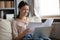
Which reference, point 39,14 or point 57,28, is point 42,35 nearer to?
point 57,28

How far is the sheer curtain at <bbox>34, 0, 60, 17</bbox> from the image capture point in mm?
3402

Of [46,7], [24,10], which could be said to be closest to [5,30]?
[24,10]

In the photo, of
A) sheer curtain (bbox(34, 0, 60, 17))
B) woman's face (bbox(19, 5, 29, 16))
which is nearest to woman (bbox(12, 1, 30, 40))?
woman's face (bbox(19, 5, 29, 16))

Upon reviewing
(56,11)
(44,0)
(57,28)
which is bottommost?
(57,28)

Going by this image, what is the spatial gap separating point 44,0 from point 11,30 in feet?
4.48

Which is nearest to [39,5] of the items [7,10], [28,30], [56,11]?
[56,11]

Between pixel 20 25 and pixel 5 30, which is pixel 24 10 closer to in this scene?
pixel 20 25

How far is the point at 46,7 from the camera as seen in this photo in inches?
136

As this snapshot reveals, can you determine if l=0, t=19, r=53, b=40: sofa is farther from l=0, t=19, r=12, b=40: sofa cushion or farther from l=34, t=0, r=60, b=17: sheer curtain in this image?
l=34, t=0, r=60, b=17: sheer curtain

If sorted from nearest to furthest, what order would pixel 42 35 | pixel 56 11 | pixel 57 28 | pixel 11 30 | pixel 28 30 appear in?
pixel 42 35 → pixel 28 30 → pixel 11 30 → pixel 57 28 → pixel 56 11

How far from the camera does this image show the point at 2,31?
230cm

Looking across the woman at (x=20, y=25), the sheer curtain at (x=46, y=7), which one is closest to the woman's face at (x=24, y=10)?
the woman at (x=20, y=25)

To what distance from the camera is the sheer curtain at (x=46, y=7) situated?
3.40 metres

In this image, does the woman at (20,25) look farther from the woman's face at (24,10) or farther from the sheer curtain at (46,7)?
the sheer curtain at (46,7)
